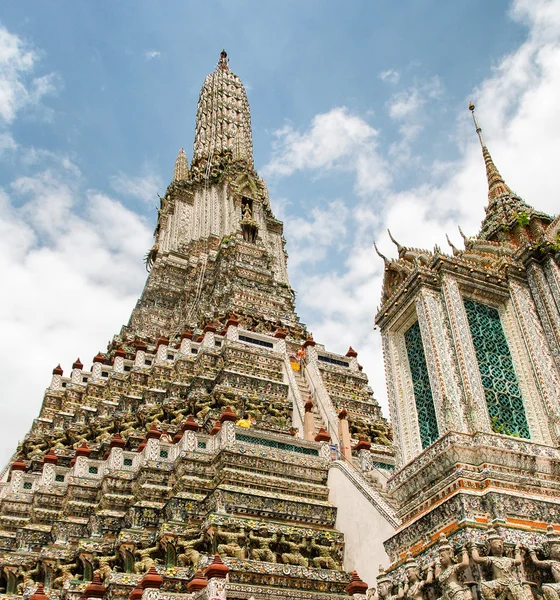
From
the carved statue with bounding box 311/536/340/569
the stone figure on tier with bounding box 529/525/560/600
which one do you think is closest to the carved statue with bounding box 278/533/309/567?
the carved statue with bounding box 311/536/340/569

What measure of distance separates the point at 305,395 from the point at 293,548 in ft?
24.6

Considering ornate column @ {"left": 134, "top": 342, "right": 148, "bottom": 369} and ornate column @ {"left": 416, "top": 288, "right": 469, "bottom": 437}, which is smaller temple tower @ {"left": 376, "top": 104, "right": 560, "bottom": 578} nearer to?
ornate column @ {"left": 416, "top": 288, "right": 469, "bottom": 437}

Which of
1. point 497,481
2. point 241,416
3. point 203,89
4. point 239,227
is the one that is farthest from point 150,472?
point 203,89

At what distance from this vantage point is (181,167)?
41281mm

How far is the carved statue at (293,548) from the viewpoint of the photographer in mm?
10547

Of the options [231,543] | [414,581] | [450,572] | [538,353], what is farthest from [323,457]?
[450,572]

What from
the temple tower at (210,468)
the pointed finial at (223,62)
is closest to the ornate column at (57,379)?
the temple tower at (210,468)

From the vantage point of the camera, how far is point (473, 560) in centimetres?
552

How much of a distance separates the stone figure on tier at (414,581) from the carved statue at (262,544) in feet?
15.1

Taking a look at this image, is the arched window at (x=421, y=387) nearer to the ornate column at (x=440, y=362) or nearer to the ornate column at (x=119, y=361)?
the ornate column at (x=440, y=362)

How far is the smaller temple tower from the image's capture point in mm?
6121

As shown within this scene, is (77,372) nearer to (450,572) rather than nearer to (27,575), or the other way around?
(27,575)

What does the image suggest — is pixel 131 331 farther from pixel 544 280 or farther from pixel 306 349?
pixel 544 280

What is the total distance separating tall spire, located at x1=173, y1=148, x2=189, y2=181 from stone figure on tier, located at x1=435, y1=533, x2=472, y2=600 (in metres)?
35.5
